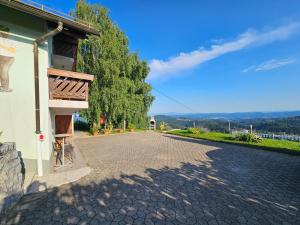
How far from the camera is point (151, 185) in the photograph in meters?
5.56

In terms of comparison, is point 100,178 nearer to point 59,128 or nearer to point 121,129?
point 59,128

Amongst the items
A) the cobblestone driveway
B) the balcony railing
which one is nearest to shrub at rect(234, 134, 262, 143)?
the cobblestone driveway

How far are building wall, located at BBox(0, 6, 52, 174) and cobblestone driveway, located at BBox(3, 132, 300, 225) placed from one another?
2.04 meters

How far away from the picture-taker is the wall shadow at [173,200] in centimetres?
380

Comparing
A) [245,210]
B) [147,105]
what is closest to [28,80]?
[245,210]

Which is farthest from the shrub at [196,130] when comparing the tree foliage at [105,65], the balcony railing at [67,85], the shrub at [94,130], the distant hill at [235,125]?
the balcony railing at [67,85]

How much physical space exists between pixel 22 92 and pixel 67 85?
1614 mm

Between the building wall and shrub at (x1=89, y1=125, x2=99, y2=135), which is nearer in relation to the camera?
the building wall

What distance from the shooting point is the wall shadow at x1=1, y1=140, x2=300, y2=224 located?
3.80 metres

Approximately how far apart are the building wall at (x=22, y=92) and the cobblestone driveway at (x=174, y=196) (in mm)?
2037

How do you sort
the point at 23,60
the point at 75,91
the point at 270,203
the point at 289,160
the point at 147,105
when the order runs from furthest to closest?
the point at 147,105 → the point at 289,160 → the point at 75,91 → the point at 23,60 → the point at 270,203

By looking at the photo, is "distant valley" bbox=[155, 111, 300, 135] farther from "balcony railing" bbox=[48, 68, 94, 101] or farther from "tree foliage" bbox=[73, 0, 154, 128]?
"balcony railing" bbox=[48, 68, 94, 101]

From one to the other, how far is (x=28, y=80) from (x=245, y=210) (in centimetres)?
719

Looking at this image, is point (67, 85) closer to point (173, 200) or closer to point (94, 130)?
point (173, 200)
